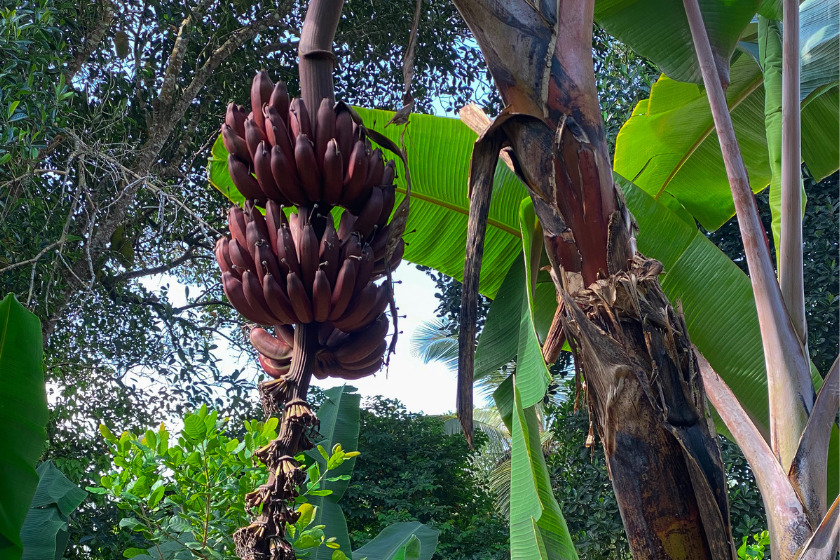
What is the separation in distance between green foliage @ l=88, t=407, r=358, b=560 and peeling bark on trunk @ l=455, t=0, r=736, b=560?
504 millimetres

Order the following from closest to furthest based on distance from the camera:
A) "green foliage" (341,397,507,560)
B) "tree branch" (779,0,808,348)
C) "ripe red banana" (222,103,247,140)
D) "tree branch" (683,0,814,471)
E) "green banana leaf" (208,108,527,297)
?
"ripe red banana" (222,103,247,140) → "tree branch" (683,0,814,471) → "tree branch" (779,0,808,348) → "green banana leaf" (208,108,527,297) → "green foliage" (341,397,507,560)

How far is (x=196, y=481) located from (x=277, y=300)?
0.50 m

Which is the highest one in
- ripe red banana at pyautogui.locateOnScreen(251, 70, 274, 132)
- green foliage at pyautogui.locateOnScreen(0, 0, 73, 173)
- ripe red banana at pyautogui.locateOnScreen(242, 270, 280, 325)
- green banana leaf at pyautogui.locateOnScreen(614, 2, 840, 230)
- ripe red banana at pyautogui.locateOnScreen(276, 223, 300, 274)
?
green foliage at pyautogui.locateOnScreen(0, 0, 73, 173)

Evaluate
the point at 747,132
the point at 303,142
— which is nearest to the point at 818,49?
the point at 747,132

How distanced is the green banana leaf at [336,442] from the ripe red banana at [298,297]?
77 cm

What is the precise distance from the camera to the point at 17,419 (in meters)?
1.15

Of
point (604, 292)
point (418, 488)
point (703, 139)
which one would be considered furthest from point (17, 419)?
point (418, 488)

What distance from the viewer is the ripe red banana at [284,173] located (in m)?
0.92

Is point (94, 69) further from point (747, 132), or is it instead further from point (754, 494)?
point (754, 494)

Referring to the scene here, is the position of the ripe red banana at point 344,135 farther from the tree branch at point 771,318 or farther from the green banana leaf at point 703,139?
the green banana leaf at point 703,139

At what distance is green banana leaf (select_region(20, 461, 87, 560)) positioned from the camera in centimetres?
144

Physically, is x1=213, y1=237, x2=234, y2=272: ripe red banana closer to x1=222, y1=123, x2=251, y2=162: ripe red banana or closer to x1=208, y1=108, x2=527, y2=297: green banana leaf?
x1=222, y1=123, x2=251, y2=162: ripe red banana

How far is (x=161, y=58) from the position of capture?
4.25m

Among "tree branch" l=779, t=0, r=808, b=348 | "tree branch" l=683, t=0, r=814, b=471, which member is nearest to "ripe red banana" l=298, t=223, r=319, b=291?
"tree branch" l=683, t=0, r=814, b=471
